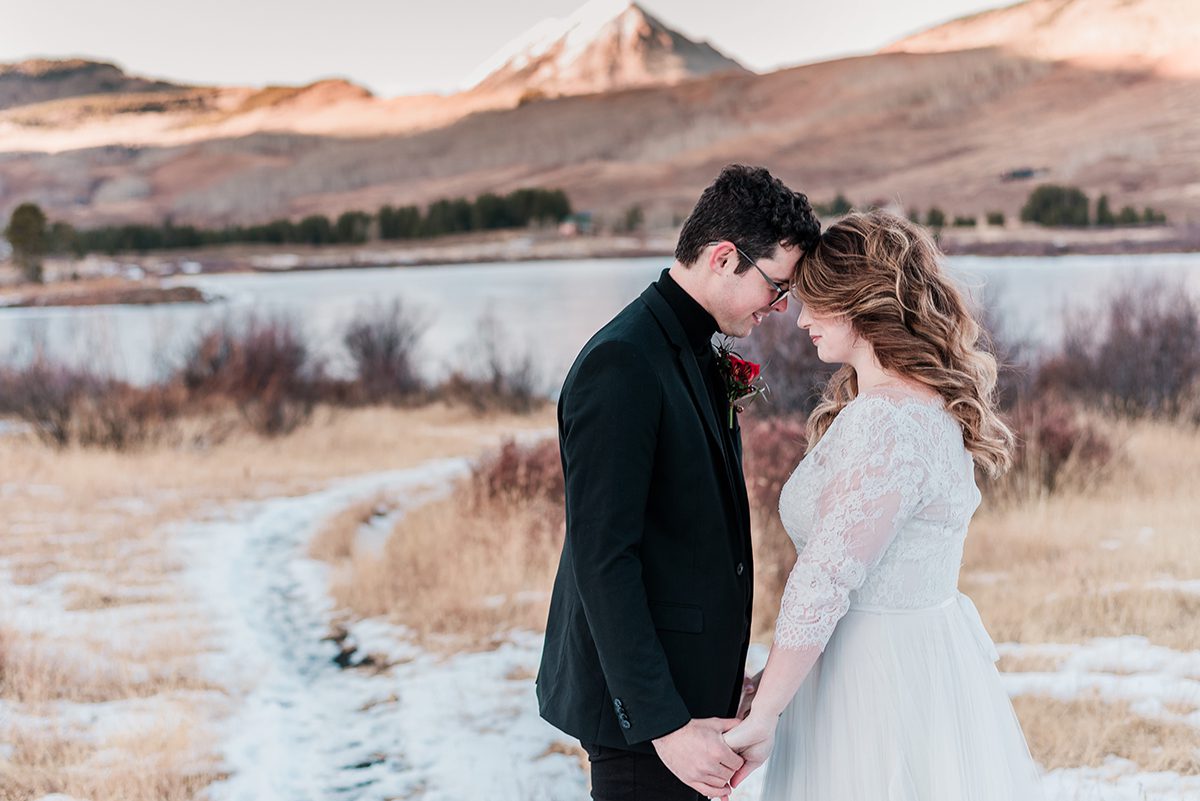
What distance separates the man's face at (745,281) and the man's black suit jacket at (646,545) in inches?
4.0

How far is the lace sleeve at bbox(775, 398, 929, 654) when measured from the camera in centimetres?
172

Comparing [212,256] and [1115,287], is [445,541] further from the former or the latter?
[212,256]

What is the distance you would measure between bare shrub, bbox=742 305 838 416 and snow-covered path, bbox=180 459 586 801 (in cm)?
383

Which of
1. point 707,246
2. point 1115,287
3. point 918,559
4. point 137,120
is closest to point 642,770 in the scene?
point 918,559

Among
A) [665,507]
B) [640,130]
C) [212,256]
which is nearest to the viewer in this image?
[665,507]

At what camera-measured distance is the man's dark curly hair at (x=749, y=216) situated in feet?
5.67

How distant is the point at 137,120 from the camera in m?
65.4

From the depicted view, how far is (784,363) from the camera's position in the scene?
8547 mm

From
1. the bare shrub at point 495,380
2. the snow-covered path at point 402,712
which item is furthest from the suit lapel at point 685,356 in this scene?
the bare shrub at point 495,380

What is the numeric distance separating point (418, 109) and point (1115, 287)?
6526cm

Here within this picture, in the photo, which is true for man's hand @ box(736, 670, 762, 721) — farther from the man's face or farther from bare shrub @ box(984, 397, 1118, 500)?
bare shrub @ box(984, 397, 1118, 500)

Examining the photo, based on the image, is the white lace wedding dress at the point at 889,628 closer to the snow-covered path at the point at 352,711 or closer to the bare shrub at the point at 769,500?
the snow-covered path at the point at 352,711

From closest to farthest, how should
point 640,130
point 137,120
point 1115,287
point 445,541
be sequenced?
1. point 445,541
2. point 1115,287
3. point 137,120
4. point 640,130

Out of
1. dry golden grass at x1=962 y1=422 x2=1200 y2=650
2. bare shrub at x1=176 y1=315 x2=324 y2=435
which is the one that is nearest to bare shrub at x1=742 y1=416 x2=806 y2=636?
dry golden grass at x1=962 y1=422 x2=1200 y2=650
